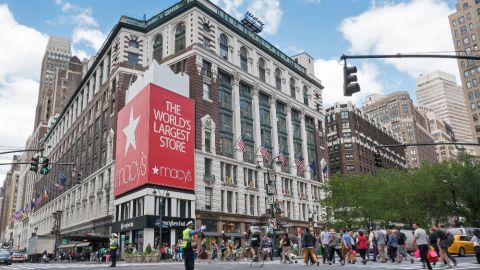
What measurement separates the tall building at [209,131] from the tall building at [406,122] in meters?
104

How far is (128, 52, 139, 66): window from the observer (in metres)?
59.3

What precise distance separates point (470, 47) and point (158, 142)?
9210 centimetres

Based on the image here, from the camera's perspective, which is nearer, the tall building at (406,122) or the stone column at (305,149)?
the stone column at (305,149)

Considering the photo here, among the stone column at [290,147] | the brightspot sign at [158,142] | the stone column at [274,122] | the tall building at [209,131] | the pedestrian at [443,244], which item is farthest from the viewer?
the stone column at [290,147]

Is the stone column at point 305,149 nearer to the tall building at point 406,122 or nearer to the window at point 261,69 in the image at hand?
the window at point 261,69

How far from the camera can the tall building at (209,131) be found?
49.8m

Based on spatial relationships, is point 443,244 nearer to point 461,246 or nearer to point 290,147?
point 461,246

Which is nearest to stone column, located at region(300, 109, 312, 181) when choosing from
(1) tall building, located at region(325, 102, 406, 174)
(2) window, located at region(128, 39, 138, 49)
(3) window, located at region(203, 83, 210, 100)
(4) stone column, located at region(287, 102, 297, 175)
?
(4) stone column, located at region(287, 102, 297, 175)

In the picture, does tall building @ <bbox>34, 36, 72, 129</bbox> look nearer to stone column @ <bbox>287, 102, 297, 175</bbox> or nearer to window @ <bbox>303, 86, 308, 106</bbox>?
window @ <bbox>303, 86, 308, 106</bbox>

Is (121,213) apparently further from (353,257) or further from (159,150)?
(353,257)

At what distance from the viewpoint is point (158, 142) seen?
46.2 meters

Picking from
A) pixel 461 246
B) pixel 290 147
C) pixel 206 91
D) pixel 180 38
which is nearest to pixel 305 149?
pixel 290 147

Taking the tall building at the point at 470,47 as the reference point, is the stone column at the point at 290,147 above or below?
below

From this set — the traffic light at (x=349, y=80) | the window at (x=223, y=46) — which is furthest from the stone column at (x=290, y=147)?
the traffic light at (x=349, y=80)
